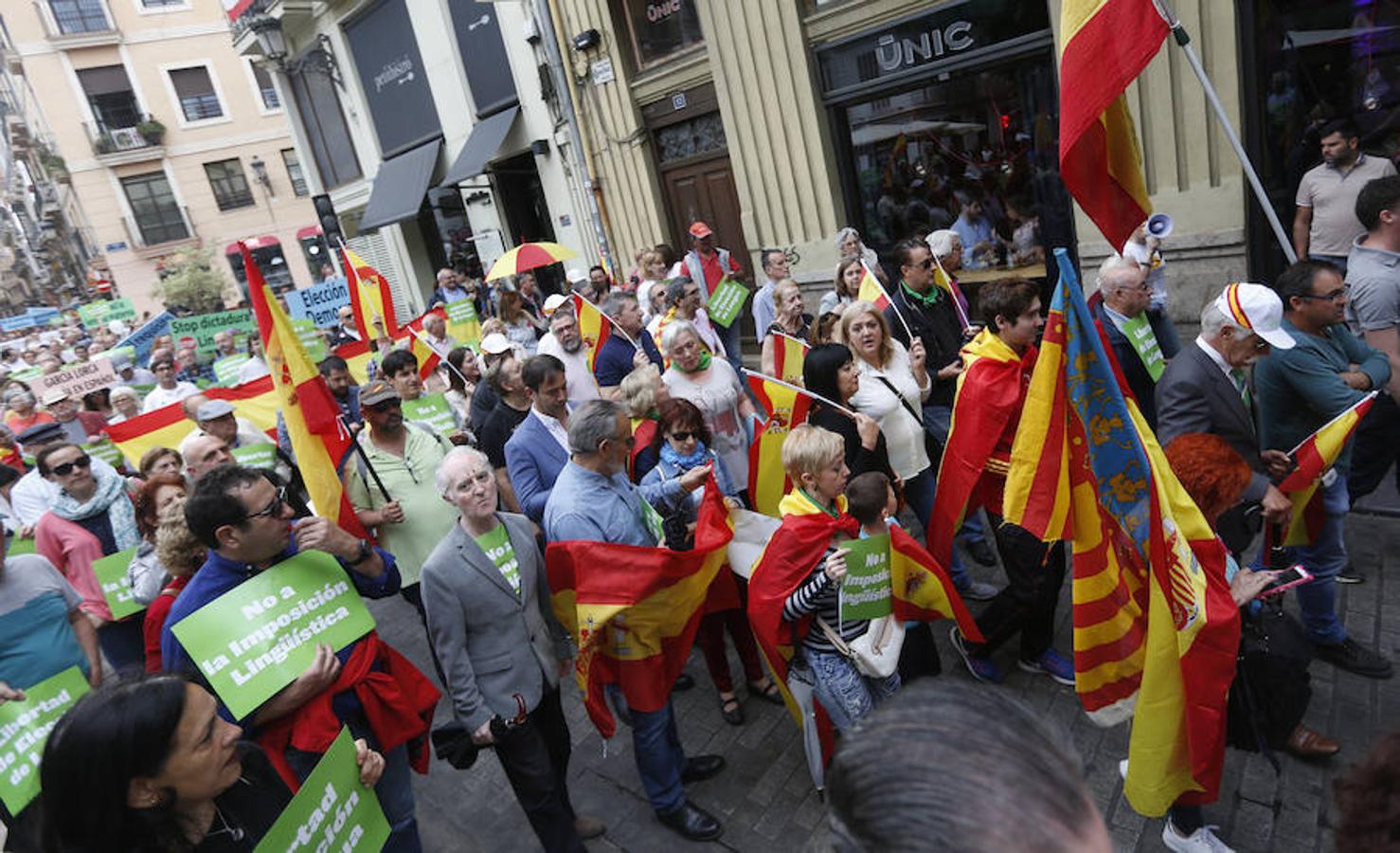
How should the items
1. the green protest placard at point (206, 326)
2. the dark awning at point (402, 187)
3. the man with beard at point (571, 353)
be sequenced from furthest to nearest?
1. the dark awning at point (402, 187)
2. the green protest placard at point (206, 326)
3. the man with beard at point (571, 353)

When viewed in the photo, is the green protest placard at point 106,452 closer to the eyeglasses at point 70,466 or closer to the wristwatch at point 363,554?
the eyeglasses at point 70,466

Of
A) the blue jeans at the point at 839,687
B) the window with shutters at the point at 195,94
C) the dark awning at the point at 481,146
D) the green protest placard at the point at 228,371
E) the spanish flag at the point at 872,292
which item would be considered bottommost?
the blue jeans at the point at 839,687

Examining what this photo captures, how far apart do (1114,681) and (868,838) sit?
2.44 metres

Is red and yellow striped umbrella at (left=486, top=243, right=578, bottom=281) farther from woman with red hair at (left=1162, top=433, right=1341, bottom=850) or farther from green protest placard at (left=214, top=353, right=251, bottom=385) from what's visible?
woman with red hair at (left=1162, top=433, right=1341, bottom=850)

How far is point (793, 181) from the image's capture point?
994 cm

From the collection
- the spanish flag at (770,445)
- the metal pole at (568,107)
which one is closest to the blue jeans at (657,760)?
the spanish flag at (770,445)

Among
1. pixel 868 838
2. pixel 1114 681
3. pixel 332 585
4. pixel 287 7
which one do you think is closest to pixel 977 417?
pixel 1114 681

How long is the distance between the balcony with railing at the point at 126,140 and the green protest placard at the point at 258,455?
4080cm

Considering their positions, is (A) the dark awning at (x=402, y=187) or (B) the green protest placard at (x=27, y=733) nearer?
(B) the green protest placard at (x=27, y=733)

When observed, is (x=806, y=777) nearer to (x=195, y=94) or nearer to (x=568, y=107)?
(x=568, y=107)

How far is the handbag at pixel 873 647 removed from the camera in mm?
3117

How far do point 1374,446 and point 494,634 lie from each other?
14.9ft

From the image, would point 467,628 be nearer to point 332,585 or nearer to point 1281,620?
point 332,585

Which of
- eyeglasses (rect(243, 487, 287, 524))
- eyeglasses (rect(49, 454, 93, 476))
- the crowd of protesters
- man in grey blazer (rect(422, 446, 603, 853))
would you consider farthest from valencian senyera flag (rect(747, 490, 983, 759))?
eyeglasses (rect(49, 454, 93, 476))
